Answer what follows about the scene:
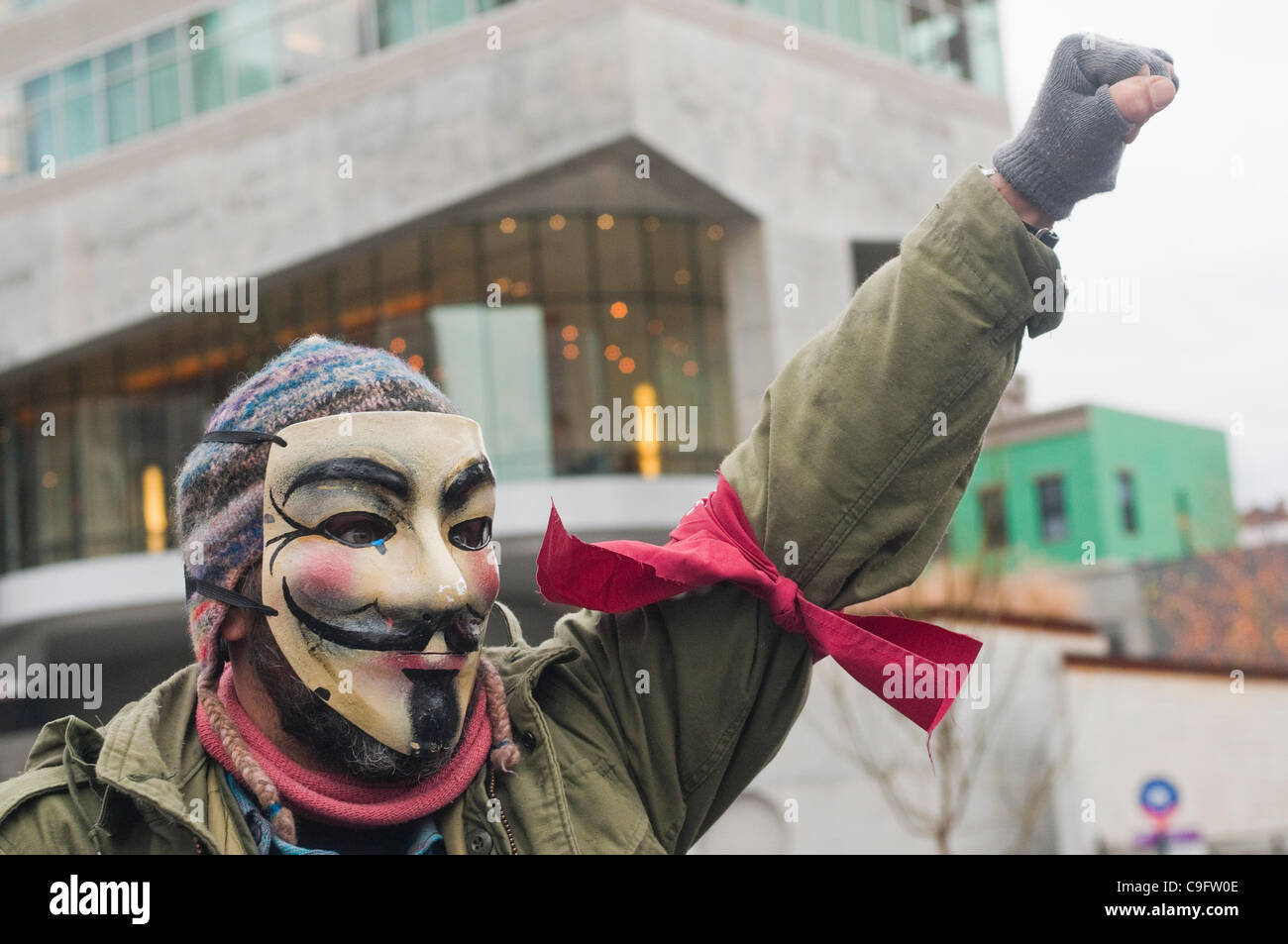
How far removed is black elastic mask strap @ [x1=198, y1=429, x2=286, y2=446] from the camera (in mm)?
2555

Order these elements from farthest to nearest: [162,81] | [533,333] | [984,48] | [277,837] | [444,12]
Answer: [984,48]
[162,81]
[533,333]
[444,12]
[277,837]

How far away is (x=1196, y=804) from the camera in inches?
661

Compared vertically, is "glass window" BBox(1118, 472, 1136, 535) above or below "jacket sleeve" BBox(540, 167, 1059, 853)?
above

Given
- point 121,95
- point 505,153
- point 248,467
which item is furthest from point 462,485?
point 121,95

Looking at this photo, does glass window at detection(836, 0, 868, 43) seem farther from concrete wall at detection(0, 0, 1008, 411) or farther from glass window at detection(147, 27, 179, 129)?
glass window at detection(147, 27, 179, 129)

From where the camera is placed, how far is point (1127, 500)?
1458 inches

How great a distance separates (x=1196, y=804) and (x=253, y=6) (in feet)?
60.9

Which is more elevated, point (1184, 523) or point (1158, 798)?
point (1184, 523)

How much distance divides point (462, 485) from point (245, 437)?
406mm

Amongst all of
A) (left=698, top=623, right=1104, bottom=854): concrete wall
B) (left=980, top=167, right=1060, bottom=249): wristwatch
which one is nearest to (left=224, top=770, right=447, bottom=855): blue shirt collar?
(left=980, top=167, right=1060, bottom=249): wristwatch

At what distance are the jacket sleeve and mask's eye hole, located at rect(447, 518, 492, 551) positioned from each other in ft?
0.87

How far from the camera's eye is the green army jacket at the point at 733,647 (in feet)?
7.48

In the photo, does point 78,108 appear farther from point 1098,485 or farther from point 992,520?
point 1098,485

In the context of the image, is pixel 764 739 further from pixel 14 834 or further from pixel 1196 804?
pixel 1196 804
